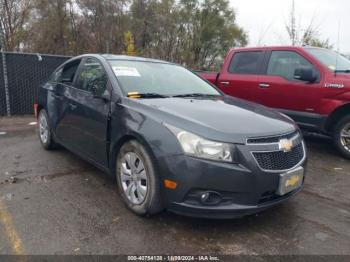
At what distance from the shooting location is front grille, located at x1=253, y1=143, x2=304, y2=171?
2.58 meters

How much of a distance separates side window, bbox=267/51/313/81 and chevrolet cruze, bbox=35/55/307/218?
2.09m

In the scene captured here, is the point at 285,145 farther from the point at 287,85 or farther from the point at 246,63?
the point at 246,63

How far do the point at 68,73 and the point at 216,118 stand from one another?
2663 mm

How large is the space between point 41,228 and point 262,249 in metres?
1.88

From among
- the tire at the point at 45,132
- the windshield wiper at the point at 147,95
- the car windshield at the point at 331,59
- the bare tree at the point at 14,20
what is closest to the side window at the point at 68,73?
the tire at the point at 45,132

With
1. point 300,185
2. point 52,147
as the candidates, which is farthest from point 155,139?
point 52,147

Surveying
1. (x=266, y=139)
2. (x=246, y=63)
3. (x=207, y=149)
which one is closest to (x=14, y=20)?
(x=246, y=63)

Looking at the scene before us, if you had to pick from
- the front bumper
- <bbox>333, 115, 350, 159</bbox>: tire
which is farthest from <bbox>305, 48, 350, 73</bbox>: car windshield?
the front bumper

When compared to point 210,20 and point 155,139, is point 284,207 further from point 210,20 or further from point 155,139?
point 210,20

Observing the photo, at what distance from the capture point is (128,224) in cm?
287

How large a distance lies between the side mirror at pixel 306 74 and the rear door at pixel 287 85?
0.33ft

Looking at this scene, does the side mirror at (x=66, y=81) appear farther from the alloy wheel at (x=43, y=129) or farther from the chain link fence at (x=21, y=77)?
the chain link fence at (x=21, y=77)

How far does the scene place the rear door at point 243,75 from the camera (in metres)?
5.87

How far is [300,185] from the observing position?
299cm
